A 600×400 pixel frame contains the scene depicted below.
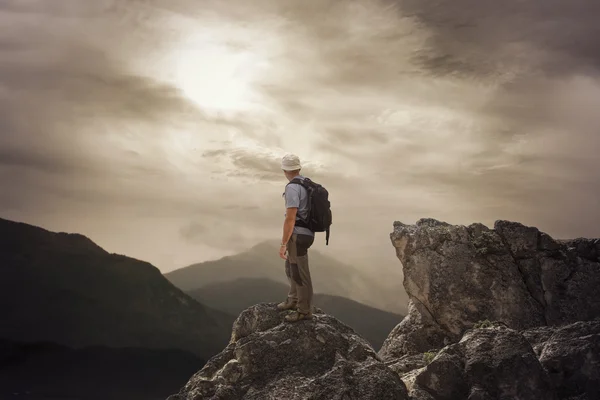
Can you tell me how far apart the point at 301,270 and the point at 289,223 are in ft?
5.34

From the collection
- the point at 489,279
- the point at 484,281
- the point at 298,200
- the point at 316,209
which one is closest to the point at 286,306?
the point at 316,209

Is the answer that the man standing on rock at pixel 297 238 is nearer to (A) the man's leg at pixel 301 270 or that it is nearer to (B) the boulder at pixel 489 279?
(A) the man's leg at pixel 301 270

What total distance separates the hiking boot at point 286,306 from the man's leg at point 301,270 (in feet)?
1.97

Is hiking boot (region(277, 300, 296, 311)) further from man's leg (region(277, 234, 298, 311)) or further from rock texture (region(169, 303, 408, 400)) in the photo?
rock texture (region(169, 303, 408, 400))

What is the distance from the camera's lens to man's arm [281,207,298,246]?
56.3 ft

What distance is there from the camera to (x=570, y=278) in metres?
25.6

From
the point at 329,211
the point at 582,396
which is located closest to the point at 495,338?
the point at 582,396

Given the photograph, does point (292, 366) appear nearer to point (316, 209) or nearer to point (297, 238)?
point (297, 238)

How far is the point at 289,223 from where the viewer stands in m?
17.2

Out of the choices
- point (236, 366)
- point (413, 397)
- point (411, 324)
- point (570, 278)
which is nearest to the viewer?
point (413, 397)

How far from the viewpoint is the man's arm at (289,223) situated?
1716 centimetres

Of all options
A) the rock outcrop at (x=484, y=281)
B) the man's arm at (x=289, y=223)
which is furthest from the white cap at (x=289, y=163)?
the rock outcrop at (x=484, y=281)

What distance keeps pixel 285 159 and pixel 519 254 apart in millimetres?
14275

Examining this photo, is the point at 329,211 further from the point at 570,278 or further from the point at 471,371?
the point at 570,278
